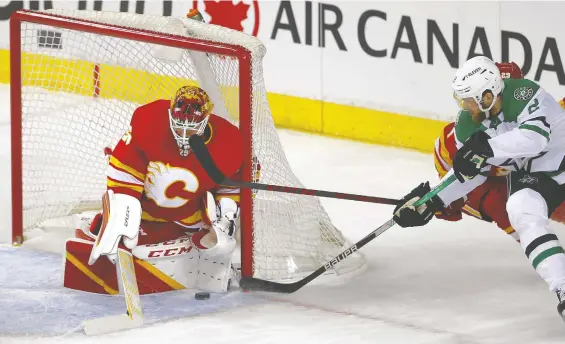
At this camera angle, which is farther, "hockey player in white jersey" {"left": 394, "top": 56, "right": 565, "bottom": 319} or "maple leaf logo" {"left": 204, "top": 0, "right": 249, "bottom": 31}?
"maple leaf logo" {"left": 204, "top": 0, "right": 249, "bottom": 31}

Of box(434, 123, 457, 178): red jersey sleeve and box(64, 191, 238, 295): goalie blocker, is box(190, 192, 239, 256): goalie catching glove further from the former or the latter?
box(434, 123, 457, 178): red jersey sleeve

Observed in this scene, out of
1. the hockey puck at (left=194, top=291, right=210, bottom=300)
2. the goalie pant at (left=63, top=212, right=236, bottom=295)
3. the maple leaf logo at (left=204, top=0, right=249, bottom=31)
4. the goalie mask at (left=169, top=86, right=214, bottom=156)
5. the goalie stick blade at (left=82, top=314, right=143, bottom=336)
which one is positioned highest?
the maple leaf logo at (left=204, top=0, right=249, bottom=31)

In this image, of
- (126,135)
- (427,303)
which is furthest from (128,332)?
(427,303)

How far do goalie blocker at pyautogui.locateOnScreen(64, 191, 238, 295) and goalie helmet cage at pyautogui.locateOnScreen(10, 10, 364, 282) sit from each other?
4.5 inches

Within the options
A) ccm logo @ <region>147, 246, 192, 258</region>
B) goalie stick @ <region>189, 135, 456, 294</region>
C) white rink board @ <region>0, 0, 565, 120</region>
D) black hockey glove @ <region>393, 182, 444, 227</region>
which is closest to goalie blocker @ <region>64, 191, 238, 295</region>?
ccm logo @ <region>147, 246, 192, 258</region>

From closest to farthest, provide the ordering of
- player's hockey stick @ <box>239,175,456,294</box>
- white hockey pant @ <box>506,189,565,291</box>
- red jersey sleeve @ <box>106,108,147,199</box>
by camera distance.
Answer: white hockey pant @ <box>506,189,565,291</box> < red jersey sleeve @ <box>106,108,147,199</box> < player's hockey stick @ <box>239,175,456,294</box>

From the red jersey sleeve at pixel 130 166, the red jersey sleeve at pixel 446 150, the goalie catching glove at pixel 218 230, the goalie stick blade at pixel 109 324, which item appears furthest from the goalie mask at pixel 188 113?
the red jersey sleeve at pixel 446 150

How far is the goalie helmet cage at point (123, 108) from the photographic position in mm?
4809

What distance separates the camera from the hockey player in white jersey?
13.8 feet

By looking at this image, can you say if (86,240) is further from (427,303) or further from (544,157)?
(544,157)

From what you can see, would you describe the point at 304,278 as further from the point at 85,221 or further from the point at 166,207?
the point at 85,221

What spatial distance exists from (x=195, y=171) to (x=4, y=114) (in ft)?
9.38

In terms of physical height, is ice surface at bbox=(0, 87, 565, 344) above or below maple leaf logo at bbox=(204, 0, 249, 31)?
below

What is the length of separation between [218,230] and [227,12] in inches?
98.9
